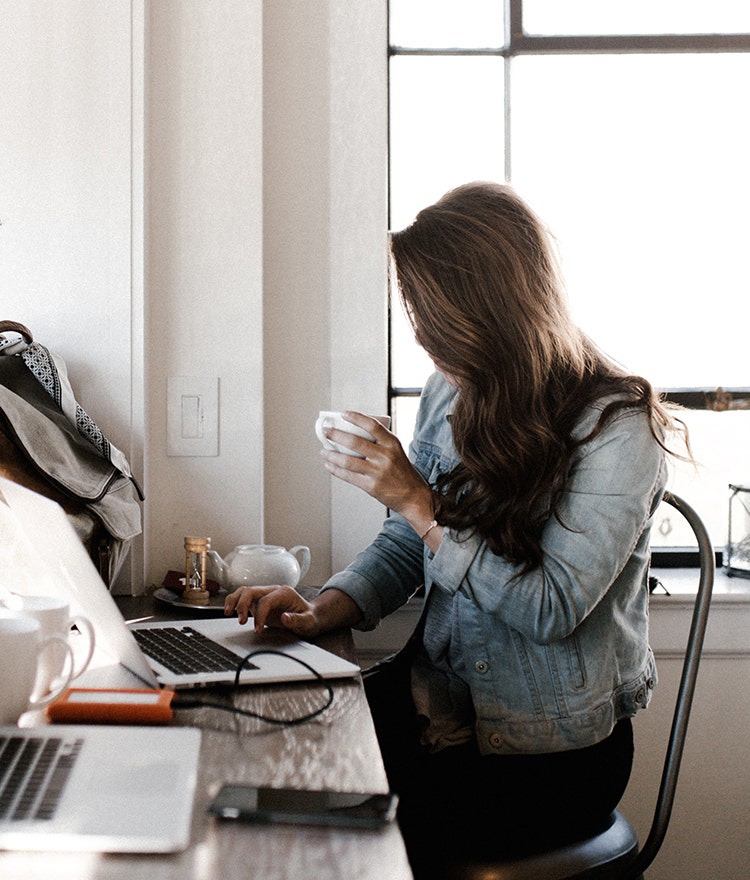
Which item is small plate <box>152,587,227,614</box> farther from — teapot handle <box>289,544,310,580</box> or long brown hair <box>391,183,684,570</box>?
long brown hair <box>391,183,684,570</box>

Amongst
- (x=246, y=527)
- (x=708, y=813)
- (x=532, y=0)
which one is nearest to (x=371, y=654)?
(x=246, y=527)

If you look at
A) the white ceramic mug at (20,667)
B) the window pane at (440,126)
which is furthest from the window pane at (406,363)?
the white ceramic mug at (20,667)

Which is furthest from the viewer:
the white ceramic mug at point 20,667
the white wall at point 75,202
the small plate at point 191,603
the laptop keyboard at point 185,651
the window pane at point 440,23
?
the window pane at point 440,23

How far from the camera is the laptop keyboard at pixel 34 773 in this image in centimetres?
68

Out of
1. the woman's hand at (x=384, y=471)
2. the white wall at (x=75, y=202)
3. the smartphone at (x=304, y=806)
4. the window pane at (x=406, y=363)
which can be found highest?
the white wall at (x=75, y=202)

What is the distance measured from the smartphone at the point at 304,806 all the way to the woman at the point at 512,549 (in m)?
0.60

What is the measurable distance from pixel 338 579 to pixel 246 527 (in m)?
0.44

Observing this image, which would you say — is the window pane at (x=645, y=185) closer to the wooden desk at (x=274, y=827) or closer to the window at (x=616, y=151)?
the window at (x=616, y=151)

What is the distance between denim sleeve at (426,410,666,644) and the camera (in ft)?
4.34

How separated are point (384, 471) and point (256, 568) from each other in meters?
0.35

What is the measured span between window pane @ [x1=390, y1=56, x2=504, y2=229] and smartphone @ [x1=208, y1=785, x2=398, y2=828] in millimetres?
1612

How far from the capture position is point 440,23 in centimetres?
217

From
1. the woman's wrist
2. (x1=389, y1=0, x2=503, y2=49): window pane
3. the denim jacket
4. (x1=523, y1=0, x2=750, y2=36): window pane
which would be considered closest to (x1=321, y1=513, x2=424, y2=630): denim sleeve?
the woman's wrist

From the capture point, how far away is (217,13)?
6.45ft
